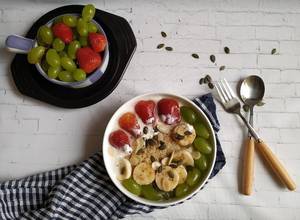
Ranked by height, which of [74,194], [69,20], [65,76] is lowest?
[74,194]

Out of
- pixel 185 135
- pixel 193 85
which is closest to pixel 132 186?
pixel 185 135

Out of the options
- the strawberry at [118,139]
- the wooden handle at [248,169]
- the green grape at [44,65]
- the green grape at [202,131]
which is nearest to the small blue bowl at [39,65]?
the green grape at [44,65]

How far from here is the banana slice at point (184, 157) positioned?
688mm

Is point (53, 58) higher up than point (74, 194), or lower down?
higher up

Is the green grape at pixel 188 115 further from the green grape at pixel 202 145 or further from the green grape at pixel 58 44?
the green grape at pixel 58 44

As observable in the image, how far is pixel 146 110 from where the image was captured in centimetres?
69

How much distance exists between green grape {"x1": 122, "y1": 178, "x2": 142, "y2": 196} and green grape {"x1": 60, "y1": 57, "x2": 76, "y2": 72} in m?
0.23

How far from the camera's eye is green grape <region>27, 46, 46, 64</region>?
2.28ft

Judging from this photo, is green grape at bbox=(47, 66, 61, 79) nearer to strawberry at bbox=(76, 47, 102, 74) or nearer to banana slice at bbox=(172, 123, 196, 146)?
strawberry at bbox=(76, 47, 102, 74)

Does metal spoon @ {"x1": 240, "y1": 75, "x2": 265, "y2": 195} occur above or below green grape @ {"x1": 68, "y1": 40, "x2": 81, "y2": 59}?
below

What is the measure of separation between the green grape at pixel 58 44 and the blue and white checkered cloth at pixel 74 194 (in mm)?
213

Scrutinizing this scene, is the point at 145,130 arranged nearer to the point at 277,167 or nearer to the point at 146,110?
the point at 146,110

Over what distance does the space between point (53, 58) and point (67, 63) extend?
0.09 ft

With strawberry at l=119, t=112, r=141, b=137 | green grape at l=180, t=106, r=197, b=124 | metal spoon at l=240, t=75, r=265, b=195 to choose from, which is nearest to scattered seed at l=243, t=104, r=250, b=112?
metal spoon at l=240, t=75, r=265, b=195
